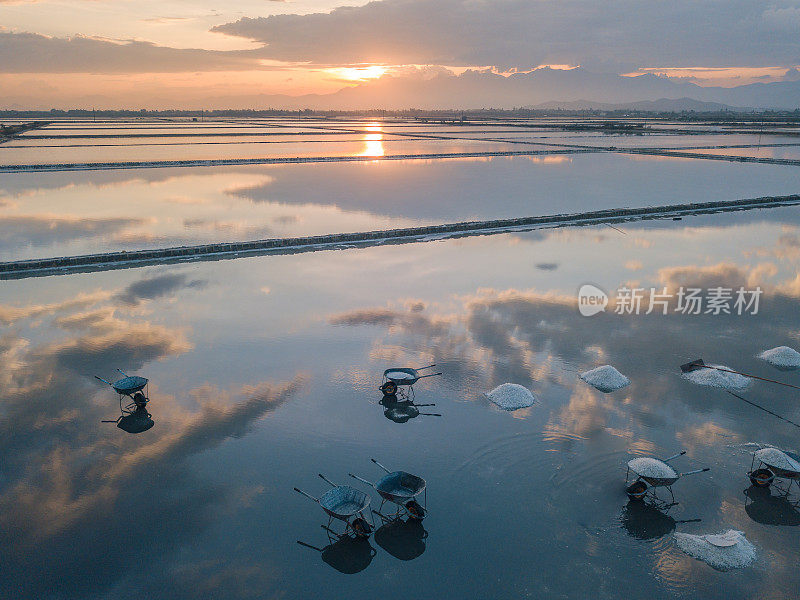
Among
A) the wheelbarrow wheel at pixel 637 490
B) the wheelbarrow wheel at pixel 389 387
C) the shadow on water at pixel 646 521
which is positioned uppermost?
the wheelbarrow wheel at pixel 389 387

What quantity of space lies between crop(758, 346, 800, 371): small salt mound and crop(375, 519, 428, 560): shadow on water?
1395 centimetres

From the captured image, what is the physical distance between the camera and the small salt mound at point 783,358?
→ 18312mm

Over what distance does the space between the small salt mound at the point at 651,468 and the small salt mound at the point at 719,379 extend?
604cm

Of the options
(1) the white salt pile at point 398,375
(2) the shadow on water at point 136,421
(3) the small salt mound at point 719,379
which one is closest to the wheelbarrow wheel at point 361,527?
(1) the white salt pile at point 398,375

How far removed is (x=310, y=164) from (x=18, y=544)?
62.1m

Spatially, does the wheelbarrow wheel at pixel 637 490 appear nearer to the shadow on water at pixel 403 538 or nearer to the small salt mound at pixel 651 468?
the small salt mound at pixel 651 468

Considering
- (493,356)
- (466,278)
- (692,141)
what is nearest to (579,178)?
(466,278)

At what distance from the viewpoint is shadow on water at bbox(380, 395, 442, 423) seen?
50.3 ft

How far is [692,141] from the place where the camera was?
104 meters

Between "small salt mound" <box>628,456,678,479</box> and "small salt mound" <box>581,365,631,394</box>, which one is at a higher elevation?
"small salt mound" <box>628,456,678,479</box>

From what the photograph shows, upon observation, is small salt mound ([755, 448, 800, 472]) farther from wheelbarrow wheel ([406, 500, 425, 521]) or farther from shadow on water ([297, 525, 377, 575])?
shadow on water ([297, 525, 377, 575])

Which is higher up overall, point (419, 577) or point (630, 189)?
point (630, 189)

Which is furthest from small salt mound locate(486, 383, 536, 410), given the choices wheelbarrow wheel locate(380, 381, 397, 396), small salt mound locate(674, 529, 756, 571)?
small salt mound locate(674, 529, 756, 571)

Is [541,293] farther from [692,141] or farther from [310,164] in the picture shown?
[692,141]
